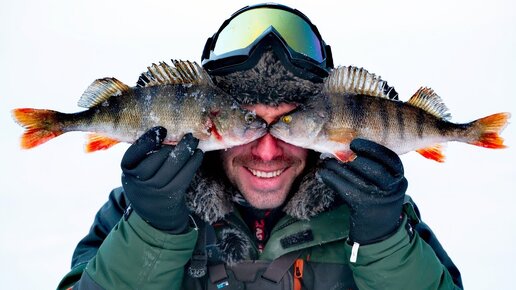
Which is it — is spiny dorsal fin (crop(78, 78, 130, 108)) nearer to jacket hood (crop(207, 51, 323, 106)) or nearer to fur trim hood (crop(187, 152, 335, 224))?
jacket hood (crop(207, 51, 323, 106))

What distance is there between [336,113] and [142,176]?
0.82 meters

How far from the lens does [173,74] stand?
230 centimetres

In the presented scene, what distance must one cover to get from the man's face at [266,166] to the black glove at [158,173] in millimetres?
335

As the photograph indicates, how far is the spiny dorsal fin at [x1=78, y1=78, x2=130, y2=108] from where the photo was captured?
91.7 inches

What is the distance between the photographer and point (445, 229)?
17.2ft

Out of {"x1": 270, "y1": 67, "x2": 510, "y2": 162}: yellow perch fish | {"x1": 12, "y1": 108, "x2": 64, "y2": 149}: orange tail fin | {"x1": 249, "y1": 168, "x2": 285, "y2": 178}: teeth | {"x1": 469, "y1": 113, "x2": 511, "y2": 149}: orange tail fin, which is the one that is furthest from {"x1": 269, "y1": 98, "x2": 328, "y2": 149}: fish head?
{"x1": 12, "y1": 108, "x2": 64, "y2": 149}: orange tail fin

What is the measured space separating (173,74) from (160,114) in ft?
0.61

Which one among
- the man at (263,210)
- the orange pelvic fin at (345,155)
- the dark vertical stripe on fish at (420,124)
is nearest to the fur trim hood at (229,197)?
the man at (263,210)

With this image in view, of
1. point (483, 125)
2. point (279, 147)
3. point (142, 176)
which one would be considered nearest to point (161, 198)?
point (142, 176)

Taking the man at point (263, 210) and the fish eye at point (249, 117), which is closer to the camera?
the man at point (263, 210)

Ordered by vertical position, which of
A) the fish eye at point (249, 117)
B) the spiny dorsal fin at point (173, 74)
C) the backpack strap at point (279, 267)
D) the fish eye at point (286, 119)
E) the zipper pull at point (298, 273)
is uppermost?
the spiny dorsal fin at point (173, 74)

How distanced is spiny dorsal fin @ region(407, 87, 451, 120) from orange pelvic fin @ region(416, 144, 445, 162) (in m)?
0.14

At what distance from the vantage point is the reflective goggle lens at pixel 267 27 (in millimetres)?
2539

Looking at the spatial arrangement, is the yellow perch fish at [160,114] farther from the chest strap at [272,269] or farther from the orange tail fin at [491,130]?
the orange tail fin at [491,130]
